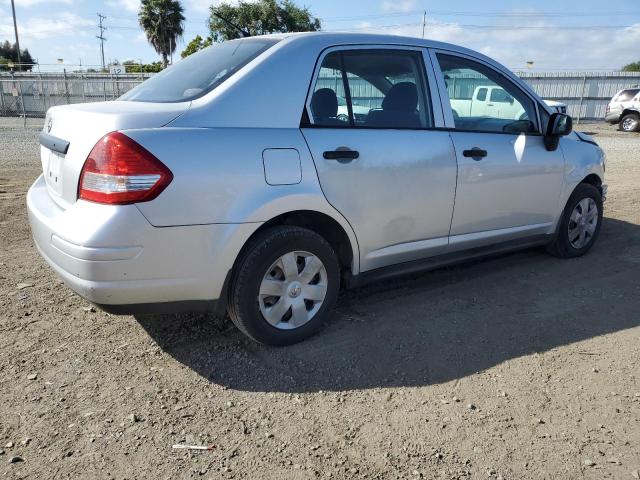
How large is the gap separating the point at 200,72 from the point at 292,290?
4.76 ft

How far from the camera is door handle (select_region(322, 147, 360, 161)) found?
3.19 m

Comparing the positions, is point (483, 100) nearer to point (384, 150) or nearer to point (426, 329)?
point (384, 150)

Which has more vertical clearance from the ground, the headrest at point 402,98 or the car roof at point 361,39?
the car roof at point 361,39

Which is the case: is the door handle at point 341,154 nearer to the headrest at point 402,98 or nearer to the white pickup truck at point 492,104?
the headrest at point 402,98

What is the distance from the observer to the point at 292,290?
3260 millimetres

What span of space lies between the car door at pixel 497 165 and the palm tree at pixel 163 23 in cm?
4720

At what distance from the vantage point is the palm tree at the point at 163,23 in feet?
153

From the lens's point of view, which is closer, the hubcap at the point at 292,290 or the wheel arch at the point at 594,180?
the hubcap at the point at 292,290

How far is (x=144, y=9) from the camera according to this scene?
4697 centimetres

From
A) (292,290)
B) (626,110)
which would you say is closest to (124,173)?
(292,290)

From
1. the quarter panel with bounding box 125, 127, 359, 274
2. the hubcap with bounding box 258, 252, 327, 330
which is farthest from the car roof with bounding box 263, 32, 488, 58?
the hubcap with bounding box 258, 252, 327, 330

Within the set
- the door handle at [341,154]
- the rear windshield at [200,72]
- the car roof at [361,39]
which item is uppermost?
the car roof at [361,39]

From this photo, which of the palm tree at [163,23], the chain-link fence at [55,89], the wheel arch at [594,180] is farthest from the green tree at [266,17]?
the wheel arch at [594,180]

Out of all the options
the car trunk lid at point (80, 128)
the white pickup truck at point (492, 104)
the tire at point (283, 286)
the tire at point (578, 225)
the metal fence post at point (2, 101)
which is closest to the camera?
the car trunk lid at point (80, 128)
